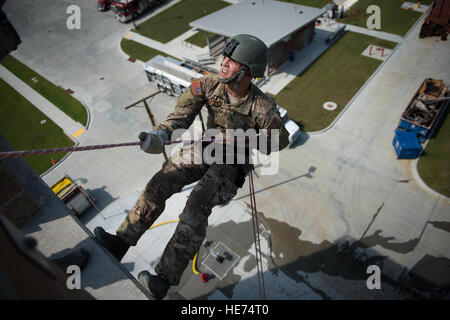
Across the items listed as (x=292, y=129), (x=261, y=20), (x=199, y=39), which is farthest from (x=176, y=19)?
(x=292, y=129)

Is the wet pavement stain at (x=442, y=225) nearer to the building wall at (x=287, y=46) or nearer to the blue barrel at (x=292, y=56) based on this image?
the building wall at (x=287, y=46)

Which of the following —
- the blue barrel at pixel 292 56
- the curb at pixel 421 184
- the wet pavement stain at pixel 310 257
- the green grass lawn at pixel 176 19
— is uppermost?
the green grass lawn at pixel 176 19

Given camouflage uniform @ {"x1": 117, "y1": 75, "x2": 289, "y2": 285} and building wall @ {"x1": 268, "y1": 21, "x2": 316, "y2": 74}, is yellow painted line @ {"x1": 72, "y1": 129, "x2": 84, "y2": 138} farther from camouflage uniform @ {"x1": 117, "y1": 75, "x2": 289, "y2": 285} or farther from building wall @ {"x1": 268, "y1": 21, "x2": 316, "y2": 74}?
camouflage uniform @ {"x1": 117, "y1": 75, "x2": 289, "y2": 285}

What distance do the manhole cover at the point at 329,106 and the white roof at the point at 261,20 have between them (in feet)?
23.5

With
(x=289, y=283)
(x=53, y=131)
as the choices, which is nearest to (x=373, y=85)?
(x=289, y=283)

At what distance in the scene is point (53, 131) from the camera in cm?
2531

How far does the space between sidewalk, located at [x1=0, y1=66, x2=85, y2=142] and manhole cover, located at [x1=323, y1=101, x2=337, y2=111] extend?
21.4 metres

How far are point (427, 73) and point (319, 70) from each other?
972cm

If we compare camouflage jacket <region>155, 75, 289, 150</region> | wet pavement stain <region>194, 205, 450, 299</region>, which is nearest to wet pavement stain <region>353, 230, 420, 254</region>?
wet pavement stain <region>194, 205, 450, 299</region>

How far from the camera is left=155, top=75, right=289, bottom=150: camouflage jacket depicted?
831 cm

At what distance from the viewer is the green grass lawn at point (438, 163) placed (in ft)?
62.3

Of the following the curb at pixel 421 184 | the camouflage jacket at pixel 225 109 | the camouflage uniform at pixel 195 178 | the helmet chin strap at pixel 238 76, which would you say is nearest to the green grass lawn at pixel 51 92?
the camouflage jacket at pixel 225 109
